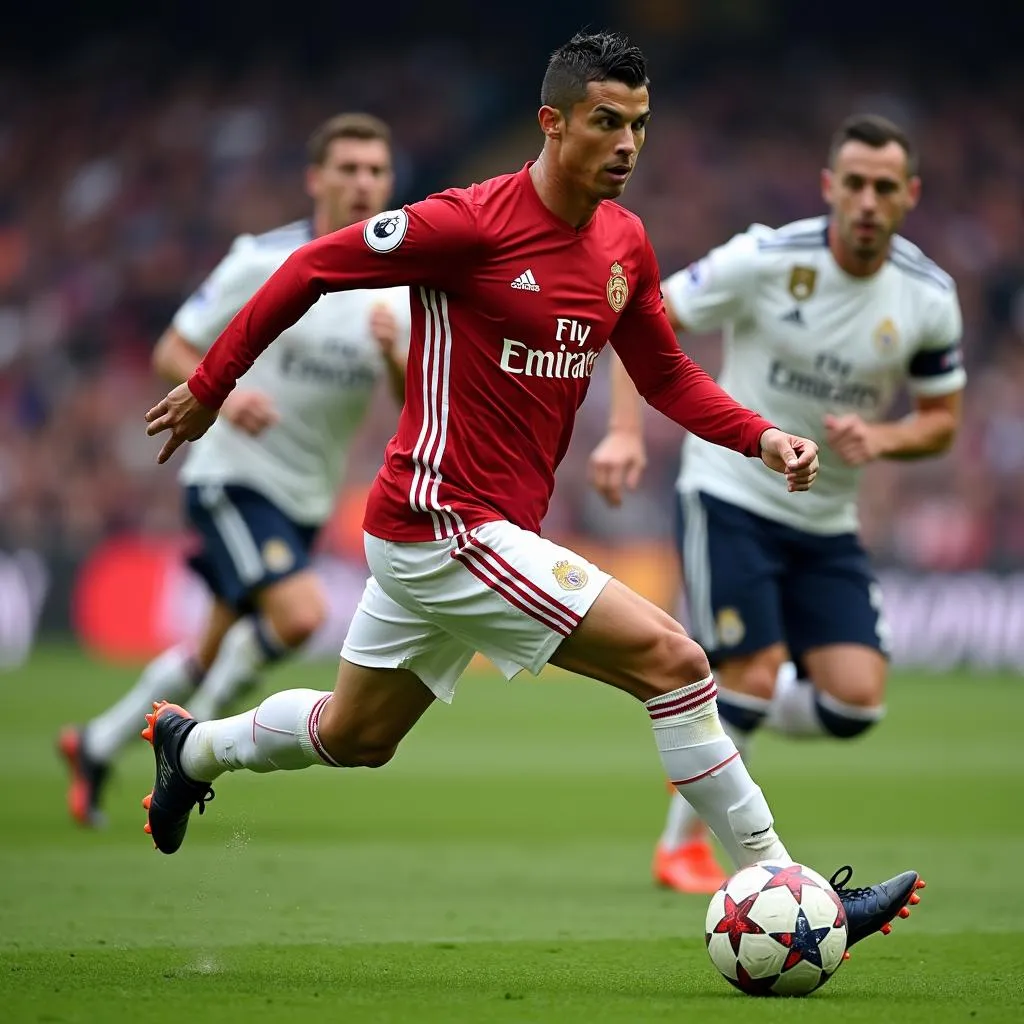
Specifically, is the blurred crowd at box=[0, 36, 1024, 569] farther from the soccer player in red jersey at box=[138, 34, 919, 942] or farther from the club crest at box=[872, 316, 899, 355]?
the soccer player in red jersey at box=[138, 34, 919, 942]

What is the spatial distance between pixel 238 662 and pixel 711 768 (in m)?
4.17

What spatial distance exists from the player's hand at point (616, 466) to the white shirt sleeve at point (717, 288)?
1.11m

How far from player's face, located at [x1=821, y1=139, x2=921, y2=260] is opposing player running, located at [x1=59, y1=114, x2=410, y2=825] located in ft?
7.43

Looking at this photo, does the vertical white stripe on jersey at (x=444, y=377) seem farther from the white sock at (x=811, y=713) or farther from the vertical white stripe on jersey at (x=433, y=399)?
the white sock at (x=811, y=713)

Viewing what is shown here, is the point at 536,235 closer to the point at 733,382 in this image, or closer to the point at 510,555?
the point at 510,555

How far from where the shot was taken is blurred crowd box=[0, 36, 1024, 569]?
2094 cm

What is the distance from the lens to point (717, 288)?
7.50 m

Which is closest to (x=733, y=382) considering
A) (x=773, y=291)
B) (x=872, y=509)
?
(x=773, y=291)

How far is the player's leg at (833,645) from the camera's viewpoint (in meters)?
7.46

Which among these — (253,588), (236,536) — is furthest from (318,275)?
(236,536)

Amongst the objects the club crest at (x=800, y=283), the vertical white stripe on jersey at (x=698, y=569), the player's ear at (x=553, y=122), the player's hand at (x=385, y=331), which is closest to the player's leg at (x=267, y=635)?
the player's hand at (x=385, y=331)

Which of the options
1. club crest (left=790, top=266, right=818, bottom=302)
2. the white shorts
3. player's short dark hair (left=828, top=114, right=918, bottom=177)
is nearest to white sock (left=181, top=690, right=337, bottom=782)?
the white shorts

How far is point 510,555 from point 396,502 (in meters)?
0.40

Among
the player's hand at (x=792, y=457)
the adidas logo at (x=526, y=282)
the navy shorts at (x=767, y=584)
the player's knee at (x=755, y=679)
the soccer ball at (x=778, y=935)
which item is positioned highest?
the adidas logo at (x=526, y=282)
